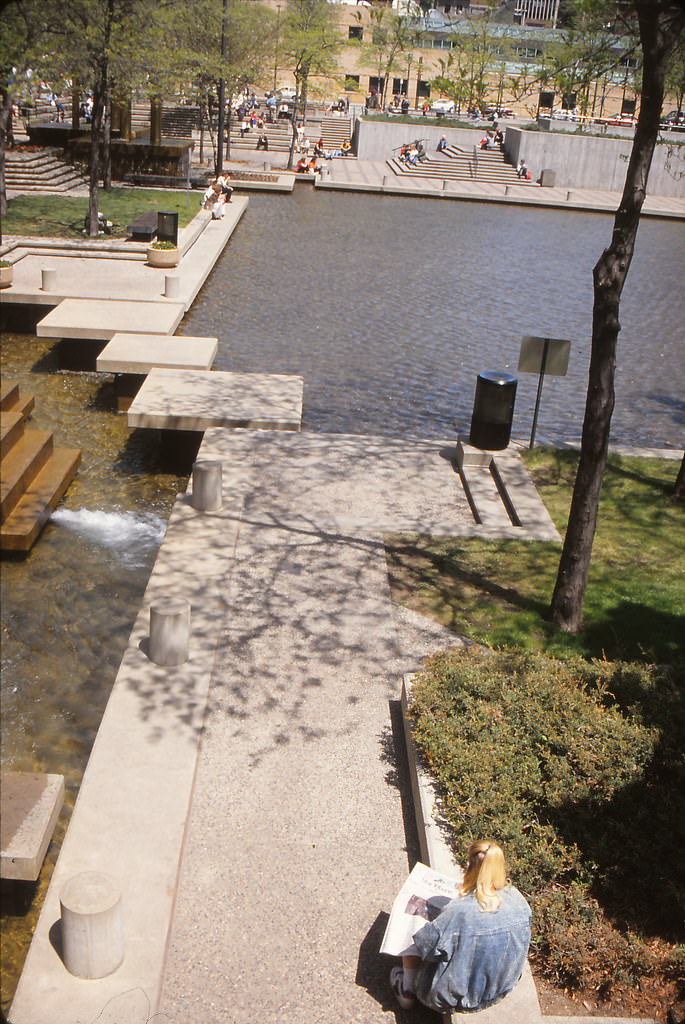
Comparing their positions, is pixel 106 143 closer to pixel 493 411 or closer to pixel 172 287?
pixel 172 287

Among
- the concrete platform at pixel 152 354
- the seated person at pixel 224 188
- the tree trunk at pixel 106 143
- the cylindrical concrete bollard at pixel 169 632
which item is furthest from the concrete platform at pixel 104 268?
the cylindrical concrete bollard at pixel 169 632

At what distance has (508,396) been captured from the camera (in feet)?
47.4

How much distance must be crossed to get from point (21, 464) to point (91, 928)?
8.77 meters

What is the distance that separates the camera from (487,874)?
5508mm

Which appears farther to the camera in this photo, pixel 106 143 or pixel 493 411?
pixel 106 143

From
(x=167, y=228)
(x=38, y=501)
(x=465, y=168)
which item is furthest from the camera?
(x=465, y=168)

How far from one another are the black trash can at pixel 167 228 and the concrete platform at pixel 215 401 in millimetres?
11695

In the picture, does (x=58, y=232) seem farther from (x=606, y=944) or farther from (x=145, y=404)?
(x=606, y=944)

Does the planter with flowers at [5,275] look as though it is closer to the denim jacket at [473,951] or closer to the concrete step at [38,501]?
the concrete step at [38,501]

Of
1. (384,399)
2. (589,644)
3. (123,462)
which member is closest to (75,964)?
(589,644)

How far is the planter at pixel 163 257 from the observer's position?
86.7ft

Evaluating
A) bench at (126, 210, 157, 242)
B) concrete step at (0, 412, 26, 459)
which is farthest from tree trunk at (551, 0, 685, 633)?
bench at (126, 210, 157, 242)

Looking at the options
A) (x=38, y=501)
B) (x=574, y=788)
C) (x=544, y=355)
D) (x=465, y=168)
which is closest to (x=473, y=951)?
(x=574, y=788)

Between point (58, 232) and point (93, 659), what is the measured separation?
22.7 meters
